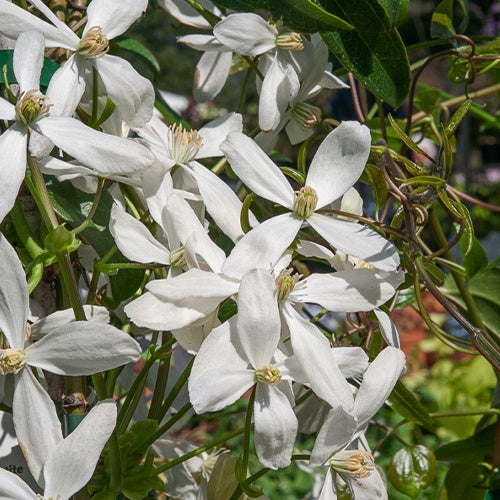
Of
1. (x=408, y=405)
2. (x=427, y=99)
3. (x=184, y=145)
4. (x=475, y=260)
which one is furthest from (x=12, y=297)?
(x=427, y=99)

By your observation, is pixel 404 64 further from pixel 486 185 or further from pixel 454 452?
pixel 486 185

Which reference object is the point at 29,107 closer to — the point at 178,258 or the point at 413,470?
the point at 178,258

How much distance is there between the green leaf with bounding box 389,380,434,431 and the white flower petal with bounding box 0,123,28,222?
0.80ft

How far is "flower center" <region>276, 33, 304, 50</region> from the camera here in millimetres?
448

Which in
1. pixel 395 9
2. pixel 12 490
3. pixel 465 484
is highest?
pixel 395 9

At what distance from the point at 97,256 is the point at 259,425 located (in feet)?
0.51

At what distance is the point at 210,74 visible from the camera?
54cm

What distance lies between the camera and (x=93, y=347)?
32cm

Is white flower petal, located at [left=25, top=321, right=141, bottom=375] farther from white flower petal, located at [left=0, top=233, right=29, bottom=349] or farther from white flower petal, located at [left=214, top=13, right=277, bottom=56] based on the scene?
white flower petal, located at [left=214, top=13, right=277, bottom=56]

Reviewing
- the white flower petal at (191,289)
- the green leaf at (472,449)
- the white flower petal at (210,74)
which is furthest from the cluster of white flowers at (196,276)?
the green leaf at (472,449)

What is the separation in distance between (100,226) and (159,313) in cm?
10

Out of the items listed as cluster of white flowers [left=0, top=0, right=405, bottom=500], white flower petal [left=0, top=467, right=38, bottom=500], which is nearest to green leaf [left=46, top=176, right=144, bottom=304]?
cluster of white flowers [left=0, top=0, right=405, bottom=500]

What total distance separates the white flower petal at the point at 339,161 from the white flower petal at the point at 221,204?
0.04m

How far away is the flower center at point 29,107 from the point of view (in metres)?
0.33
